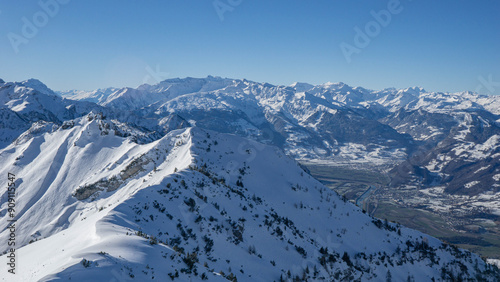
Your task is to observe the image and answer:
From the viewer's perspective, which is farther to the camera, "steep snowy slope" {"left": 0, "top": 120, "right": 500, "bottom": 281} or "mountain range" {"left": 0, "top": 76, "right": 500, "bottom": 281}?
"mountain range" {"left": 0, "top": 76, "right": 500, "bottom": 281}

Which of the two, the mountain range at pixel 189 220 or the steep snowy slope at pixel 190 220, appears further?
the mountain range at pixel 189 220

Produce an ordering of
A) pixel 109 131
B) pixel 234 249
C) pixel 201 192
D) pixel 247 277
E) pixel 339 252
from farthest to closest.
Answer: pixel 109 131 < pixel 339 252 < pixel 201 192 < pixel 234 249 < pixel 247 277

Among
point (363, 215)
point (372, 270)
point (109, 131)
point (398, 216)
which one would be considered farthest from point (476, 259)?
point (398, 216)

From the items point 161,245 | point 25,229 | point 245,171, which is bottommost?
point 25,229

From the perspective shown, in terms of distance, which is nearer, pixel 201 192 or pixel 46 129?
pixel 201 192

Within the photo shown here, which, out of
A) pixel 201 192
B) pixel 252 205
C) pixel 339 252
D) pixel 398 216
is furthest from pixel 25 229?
pixel 398 216

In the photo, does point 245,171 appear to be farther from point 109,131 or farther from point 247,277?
point 109,131

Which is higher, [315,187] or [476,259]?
[315,187]

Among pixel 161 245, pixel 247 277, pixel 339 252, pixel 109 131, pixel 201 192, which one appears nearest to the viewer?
pixel 161 245
